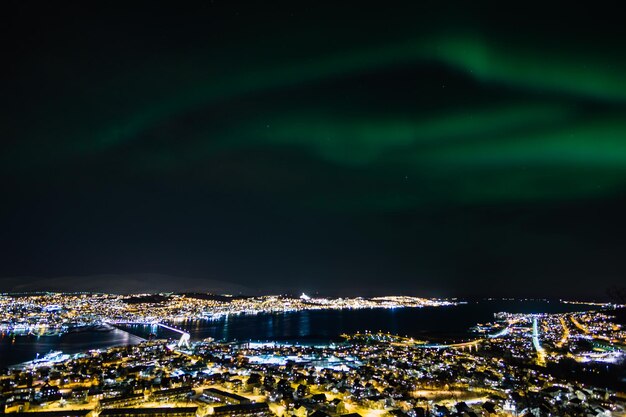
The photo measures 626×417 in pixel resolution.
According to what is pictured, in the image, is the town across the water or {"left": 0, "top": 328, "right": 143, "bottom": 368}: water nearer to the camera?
the town across the water

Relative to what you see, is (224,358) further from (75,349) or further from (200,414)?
(75,349)

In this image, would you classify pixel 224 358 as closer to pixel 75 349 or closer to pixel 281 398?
pixel 281 398

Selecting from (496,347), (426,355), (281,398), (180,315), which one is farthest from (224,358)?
(180,315)

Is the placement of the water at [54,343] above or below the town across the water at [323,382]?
below

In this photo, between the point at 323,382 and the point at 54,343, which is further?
the point at 54,343

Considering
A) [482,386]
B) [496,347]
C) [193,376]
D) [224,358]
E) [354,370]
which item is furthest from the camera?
[496,347]

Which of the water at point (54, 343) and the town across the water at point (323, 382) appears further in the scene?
the water at point (54, 343)

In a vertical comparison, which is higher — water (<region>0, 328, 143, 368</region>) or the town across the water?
the town across the water

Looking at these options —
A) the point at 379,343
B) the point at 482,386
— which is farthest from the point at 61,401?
the point at 379,343

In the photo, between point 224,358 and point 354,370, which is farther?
point 224,358

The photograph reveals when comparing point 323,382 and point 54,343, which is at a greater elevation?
point 323,382

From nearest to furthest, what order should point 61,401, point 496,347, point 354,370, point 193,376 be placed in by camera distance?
point 61,401 → point 193,376 → point 354,370 → point 496,347
